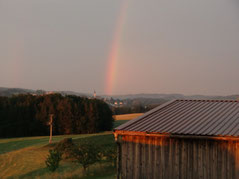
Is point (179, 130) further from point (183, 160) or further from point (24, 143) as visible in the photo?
point (24, 143)

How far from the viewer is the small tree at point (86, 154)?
99.0ft

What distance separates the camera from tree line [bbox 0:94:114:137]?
7894cm

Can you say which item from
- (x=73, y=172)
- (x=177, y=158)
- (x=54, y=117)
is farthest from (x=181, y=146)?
(x=54, y=117)

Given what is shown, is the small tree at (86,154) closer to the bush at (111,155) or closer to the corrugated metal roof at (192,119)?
the bush at (111,155)

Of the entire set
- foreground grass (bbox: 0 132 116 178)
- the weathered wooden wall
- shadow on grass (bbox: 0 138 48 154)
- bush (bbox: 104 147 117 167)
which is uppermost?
the weathered wooden wall

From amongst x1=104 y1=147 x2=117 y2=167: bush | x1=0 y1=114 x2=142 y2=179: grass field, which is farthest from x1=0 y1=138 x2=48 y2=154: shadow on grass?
x1=104 y1=147 x2=117 y2=167: bush

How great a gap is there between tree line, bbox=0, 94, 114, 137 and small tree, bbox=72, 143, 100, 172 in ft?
158

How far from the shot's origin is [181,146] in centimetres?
1213

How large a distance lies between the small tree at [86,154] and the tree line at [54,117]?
48110 millimetres

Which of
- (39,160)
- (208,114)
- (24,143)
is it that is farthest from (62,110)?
(208,114)

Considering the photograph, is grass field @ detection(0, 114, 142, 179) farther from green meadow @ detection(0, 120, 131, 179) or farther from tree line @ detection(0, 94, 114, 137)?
tree line @ detection(0, 94, 114, 137)

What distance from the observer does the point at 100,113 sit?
3351 inches

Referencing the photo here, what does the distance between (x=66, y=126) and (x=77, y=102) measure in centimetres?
801

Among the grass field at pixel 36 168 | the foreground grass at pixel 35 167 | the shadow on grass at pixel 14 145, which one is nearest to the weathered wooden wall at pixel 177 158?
the grass field at pixel 36 168
